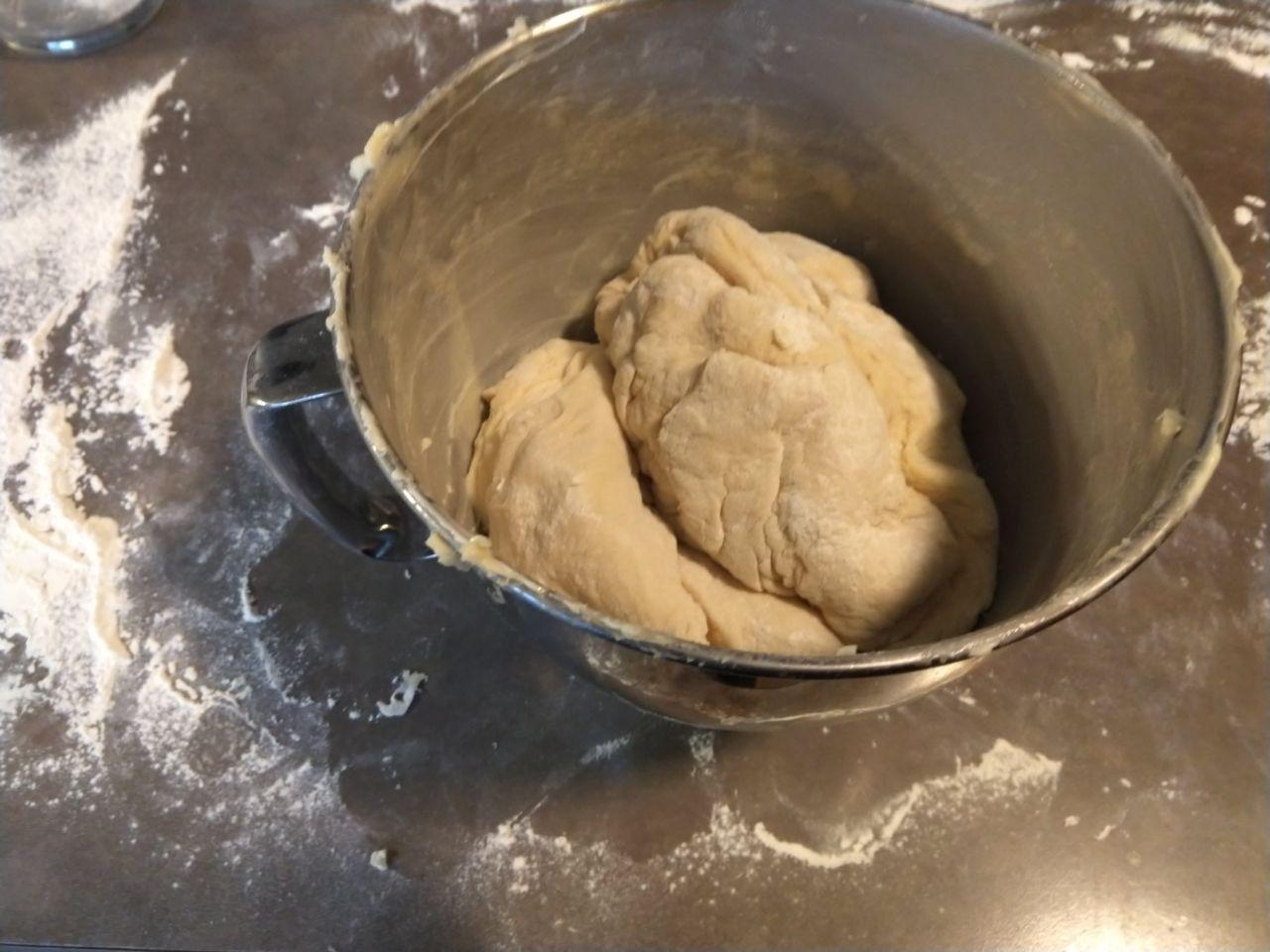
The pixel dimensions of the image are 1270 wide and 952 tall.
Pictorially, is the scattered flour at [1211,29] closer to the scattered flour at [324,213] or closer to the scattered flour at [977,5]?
the scattered flour at [977,5]

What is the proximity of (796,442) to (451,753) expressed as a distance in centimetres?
50

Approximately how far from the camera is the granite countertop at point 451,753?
2.99 ft

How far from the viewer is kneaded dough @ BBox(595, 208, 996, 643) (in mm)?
848

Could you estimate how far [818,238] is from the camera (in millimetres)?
1136

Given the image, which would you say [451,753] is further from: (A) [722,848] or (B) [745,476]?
(B) [745,476]

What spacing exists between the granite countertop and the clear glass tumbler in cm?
51

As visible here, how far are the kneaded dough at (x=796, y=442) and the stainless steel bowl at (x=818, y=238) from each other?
86 millimetres

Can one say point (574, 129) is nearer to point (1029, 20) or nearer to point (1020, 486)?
point (1020, 486)

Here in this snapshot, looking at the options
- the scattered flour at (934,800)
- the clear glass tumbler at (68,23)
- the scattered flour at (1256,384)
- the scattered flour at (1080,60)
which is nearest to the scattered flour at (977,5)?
the scattered flour at (1080,60)

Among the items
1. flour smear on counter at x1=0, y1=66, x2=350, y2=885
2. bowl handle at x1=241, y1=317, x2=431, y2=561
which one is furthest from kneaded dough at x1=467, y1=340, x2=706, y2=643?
flour smear on counter at x1=0, y1=66, x2=350, y2=885

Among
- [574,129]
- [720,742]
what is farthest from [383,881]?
[574,129]

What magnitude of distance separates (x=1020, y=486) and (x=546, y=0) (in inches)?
45.4

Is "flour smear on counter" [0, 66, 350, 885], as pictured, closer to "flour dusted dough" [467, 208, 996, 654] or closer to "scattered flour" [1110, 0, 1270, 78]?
"flour dusted dough" [467, 208, 996, 654]

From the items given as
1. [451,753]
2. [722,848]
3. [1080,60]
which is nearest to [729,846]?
[722,848]
